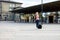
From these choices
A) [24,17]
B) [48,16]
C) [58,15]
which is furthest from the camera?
[24,17]

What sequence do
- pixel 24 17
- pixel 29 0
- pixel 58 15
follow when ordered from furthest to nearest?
pixel 29 0 < pixel 24 17 < pixel 58 15

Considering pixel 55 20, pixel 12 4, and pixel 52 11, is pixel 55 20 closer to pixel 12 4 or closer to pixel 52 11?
pixel 52 11

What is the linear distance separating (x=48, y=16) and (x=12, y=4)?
37467mm

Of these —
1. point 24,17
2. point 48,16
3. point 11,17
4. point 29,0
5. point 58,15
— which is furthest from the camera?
point 11,17

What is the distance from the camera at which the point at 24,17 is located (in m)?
64.6

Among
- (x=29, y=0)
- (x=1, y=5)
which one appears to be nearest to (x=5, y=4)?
(x=1, y=5)

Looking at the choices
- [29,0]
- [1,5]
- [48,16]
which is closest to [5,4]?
[1,5]

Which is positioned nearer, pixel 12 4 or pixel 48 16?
pixel 48 16

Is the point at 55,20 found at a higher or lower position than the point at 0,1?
lower

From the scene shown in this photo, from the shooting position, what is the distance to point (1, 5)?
85250 millimetres

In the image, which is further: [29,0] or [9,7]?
[9,7]

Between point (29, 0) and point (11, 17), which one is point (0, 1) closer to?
point (11, 17)

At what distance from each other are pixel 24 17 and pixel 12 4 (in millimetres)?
23684

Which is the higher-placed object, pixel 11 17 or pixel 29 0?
pixel 29 0
